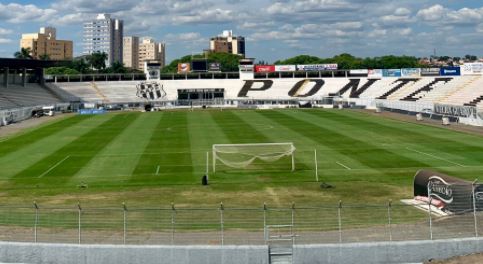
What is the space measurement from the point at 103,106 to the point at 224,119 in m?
45.3

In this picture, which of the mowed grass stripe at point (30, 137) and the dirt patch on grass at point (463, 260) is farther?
the mowed grass stripe at point (30, 137)

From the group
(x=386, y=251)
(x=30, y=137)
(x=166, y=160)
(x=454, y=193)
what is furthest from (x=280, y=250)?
(x=30, y=137)

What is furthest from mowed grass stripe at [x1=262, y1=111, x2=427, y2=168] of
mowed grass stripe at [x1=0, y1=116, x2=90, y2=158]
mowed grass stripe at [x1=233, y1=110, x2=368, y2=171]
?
mowed grass stripe at [x1=0, y1=116, x2=90, y2=158]

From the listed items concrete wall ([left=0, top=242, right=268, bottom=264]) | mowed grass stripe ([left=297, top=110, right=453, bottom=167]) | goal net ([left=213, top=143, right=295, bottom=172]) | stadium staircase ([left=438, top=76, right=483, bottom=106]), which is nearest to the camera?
concrete wall ([left=0, top=242, right=268, bottom=264])

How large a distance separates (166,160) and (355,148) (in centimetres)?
1650

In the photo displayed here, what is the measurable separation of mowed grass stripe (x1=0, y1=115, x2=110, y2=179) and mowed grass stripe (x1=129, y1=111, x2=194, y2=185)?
8.45m

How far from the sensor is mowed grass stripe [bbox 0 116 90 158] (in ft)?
163

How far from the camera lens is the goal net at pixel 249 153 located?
37906mm

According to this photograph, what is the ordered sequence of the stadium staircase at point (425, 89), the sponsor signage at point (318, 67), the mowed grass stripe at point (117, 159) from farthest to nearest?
the sponsor signage at point (318, 67) → the stadium staircase at point (425, 89) → the mowed grass stripe at point (117, 159)

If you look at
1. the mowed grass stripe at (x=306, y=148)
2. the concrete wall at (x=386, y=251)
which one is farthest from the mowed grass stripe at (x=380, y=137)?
the concrete wall at (x=386, y=251)

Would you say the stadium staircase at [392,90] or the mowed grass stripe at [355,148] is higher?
the stadium staircase at [392,90]

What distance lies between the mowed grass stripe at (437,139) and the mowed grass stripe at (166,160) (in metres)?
20.1

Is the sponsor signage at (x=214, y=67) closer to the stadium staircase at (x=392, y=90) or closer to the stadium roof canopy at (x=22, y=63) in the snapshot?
the stadium roof canopy at (x=22, y=63)

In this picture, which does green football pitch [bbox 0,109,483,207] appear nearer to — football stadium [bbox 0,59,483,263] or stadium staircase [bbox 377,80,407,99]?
football stadium [bbox 0,59,483,263]
